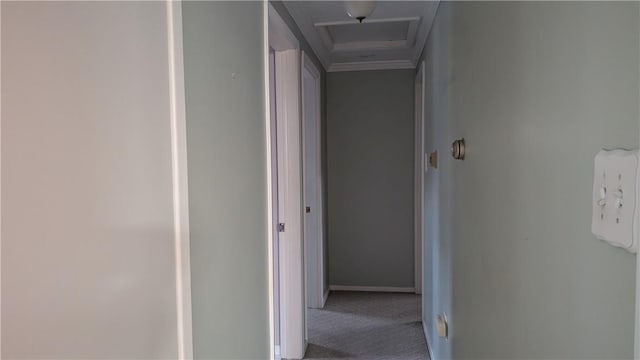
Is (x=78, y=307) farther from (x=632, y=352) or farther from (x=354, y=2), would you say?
(x=354, y=2)

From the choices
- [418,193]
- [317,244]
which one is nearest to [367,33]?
[418,193]

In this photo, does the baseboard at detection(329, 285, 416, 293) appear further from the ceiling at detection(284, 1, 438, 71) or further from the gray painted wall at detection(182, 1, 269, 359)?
the gray painted wall at detection(182, 1, 269, 359)

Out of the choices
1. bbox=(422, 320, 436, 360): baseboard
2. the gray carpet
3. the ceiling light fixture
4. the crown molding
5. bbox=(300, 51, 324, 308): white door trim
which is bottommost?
the gray carpet

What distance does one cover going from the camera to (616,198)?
1.82 ft

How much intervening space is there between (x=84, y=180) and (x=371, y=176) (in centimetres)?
336

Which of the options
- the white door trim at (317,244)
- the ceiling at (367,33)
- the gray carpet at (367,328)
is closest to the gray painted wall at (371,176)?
the ceiling at (367,33)

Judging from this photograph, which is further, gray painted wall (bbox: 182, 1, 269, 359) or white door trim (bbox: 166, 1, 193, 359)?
gray painted wall (bbox: 182, 1, 269, 359)

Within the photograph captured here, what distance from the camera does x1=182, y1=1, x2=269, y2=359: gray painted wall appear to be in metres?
1.06

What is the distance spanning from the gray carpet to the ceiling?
7.06 feet

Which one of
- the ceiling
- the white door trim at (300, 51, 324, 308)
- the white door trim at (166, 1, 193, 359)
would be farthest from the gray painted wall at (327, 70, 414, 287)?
the white door trim at (166, 1, 193, 359)

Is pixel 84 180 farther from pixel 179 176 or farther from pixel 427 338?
pixel 427 338

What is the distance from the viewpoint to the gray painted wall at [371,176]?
382 centimetres

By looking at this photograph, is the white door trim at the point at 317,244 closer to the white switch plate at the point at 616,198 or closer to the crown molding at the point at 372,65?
the crown molding at the point at 372,65

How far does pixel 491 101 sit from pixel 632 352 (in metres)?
0.84
